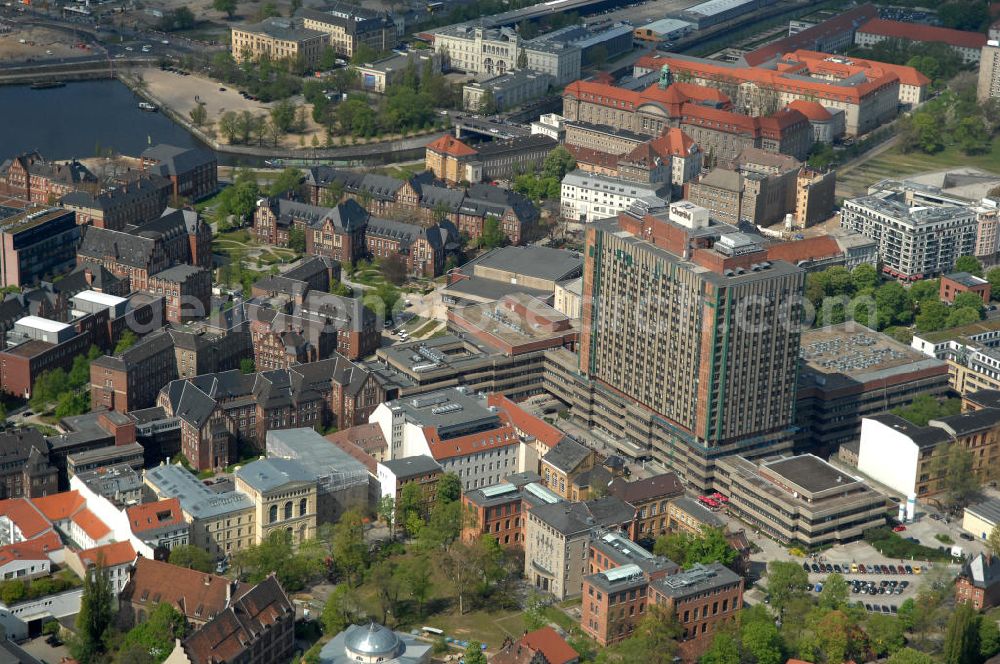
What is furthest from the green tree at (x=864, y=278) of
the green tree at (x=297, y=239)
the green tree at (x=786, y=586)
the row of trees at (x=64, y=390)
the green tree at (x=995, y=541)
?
the row of trees at (x=64, y=390)

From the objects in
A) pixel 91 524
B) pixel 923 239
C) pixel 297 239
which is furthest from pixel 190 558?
pixel 923 239

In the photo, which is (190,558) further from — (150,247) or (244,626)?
(150,247)

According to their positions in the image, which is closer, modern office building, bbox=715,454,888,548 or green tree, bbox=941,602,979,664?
green tree, bbox=941,602,979,664

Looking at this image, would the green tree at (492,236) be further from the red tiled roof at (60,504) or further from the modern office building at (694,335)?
the red tiled roof at (60,504)

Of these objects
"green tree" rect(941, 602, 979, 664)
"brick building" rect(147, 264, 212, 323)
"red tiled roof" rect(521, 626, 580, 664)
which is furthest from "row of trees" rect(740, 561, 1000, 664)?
"brick building" rect(147, 264, 212, 323)

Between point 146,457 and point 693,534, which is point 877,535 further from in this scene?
point 146,457

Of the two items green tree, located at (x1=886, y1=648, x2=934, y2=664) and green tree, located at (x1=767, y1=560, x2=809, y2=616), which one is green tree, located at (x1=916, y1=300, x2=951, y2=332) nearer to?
green tree, located at (x1=767, y1=560, x2=809, y2=616)

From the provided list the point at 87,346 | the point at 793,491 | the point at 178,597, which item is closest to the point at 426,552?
the point at 178,597
